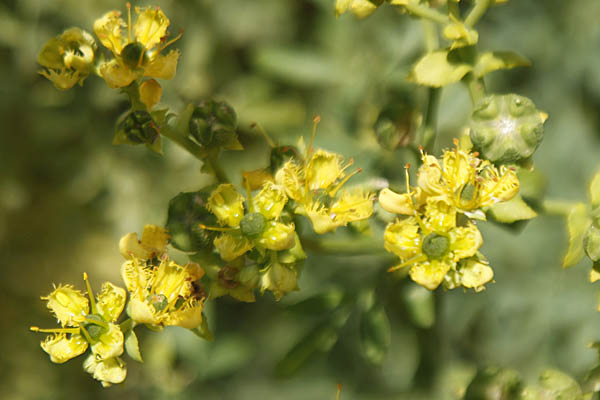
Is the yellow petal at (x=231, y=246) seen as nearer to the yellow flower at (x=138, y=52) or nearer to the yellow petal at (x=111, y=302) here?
the yellow petal at (x=111, y=302)

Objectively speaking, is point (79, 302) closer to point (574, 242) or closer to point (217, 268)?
point (217, 268)

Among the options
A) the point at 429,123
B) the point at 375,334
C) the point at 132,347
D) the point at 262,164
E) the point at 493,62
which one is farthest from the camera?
the point at 262,164

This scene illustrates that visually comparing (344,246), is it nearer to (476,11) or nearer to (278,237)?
(278,237)

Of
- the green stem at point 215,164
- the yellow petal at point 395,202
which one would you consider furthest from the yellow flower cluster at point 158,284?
the yellow petal at point 395,202

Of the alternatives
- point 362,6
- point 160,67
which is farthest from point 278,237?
point 362,6

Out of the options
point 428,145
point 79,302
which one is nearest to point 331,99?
point 428,145

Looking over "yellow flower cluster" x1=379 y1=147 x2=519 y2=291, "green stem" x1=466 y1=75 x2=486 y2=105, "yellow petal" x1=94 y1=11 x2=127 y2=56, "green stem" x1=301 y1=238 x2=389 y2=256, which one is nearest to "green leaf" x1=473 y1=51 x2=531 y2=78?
"green stem" x1=466 y1=75 x2=486 y2=105
